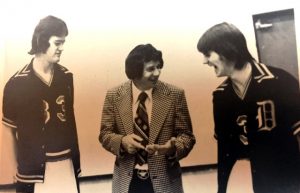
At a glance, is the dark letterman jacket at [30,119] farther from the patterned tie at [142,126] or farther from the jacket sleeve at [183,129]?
the jacket sleeve at [183,129]

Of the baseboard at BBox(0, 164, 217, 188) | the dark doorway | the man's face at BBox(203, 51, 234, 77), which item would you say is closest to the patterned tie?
the baseboard at BBox(0, 164, 217, 188)

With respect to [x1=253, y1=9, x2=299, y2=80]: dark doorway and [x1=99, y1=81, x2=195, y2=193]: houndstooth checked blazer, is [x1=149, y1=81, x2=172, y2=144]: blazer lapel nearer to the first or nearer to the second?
[x1=99, y1=81, x2=195, y2=193]: houndstooth checked blazer

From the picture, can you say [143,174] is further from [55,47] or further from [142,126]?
[55,47]

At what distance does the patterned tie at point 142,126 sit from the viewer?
3.77 ft

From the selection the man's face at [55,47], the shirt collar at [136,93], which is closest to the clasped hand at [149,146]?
the shirt collar at [136,93]

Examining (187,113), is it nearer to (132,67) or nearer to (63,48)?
(132,67)

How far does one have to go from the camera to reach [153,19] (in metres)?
1.21

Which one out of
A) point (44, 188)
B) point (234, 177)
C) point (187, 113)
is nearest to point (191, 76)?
point (187, 113)

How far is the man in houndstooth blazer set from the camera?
→ 114 centimetres

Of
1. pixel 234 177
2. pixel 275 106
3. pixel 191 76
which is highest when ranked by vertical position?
pixel 191 76

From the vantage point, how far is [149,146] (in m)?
1.15

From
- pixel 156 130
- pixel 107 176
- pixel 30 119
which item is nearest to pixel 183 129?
pixel 156 130

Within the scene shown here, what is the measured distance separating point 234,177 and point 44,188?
63 cm

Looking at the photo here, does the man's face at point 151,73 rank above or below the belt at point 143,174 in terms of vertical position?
above
